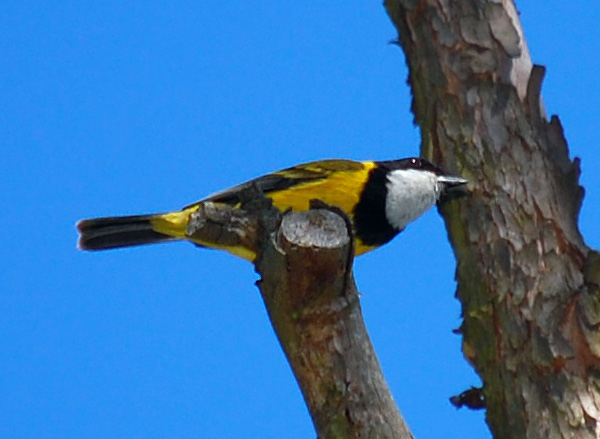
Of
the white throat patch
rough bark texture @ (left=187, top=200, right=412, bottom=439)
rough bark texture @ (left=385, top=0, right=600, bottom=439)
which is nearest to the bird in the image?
the white throat patch

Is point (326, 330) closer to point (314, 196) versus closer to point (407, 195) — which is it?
point (314, 196)

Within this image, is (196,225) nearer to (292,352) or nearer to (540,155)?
(292,352)

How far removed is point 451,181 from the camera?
191 inches

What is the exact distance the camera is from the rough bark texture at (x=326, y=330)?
342 centimetres

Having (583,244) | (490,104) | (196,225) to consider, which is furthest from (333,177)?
(196,225)

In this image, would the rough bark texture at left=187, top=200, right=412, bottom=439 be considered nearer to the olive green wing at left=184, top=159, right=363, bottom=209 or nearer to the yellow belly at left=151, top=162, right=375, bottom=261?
the yellow belly at left=151, top=162, right=375, bottom=261

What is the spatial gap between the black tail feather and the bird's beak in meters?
1.25

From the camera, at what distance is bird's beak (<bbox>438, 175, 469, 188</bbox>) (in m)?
4.83

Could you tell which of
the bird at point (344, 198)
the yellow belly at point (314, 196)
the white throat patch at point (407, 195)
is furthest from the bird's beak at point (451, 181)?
the yellow belly at point (314, 196)

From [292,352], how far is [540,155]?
1.78m

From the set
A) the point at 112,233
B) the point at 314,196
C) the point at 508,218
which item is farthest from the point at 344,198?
the point at 112,233

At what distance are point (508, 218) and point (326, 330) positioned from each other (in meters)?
1.50

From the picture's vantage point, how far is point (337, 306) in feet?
11.3

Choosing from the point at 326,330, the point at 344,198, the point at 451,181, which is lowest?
the point at 326,330
